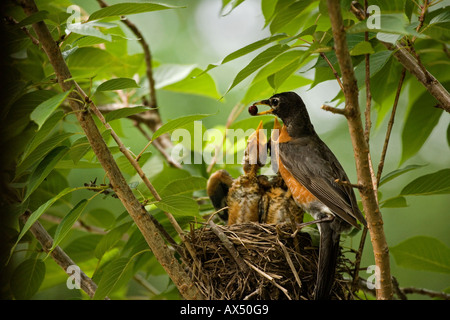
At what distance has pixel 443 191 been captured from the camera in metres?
2.19

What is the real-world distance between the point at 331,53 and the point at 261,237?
0.97m

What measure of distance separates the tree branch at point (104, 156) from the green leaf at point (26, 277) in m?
0.75

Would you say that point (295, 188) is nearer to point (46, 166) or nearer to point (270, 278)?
point (270, 278)

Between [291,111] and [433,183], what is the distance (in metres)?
0.96

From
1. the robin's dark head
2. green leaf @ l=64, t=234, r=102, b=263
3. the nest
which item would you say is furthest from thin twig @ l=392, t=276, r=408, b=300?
green leaf @ l=64, t=234, r=102, b=263

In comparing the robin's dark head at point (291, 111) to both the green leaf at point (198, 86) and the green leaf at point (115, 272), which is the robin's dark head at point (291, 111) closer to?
the green leaf at point (198, 86)

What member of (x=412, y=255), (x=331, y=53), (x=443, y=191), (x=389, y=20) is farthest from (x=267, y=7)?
(x=412, y=255)

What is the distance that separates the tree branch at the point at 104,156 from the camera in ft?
5.73

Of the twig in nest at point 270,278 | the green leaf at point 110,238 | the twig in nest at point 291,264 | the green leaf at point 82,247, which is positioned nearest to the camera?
the twig in nest at point 270,278

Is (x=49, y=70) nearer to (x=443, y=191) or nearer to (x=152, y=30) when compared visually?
(x=443, y=191)

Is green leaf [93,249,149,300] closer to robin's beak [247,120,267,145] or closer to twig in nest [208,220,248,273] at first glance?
twig in nest [208,220,248,273]

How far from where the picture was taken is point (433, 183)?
7.19 feet

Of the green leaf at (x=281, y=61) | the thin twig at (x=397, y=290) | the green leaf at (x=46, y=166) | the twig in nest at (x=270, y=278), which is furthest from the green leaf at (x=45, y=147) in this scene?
the thin twig at (x=397, y=290)

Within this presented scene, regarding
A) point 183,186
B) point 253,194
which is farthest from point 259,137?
point 183,186
